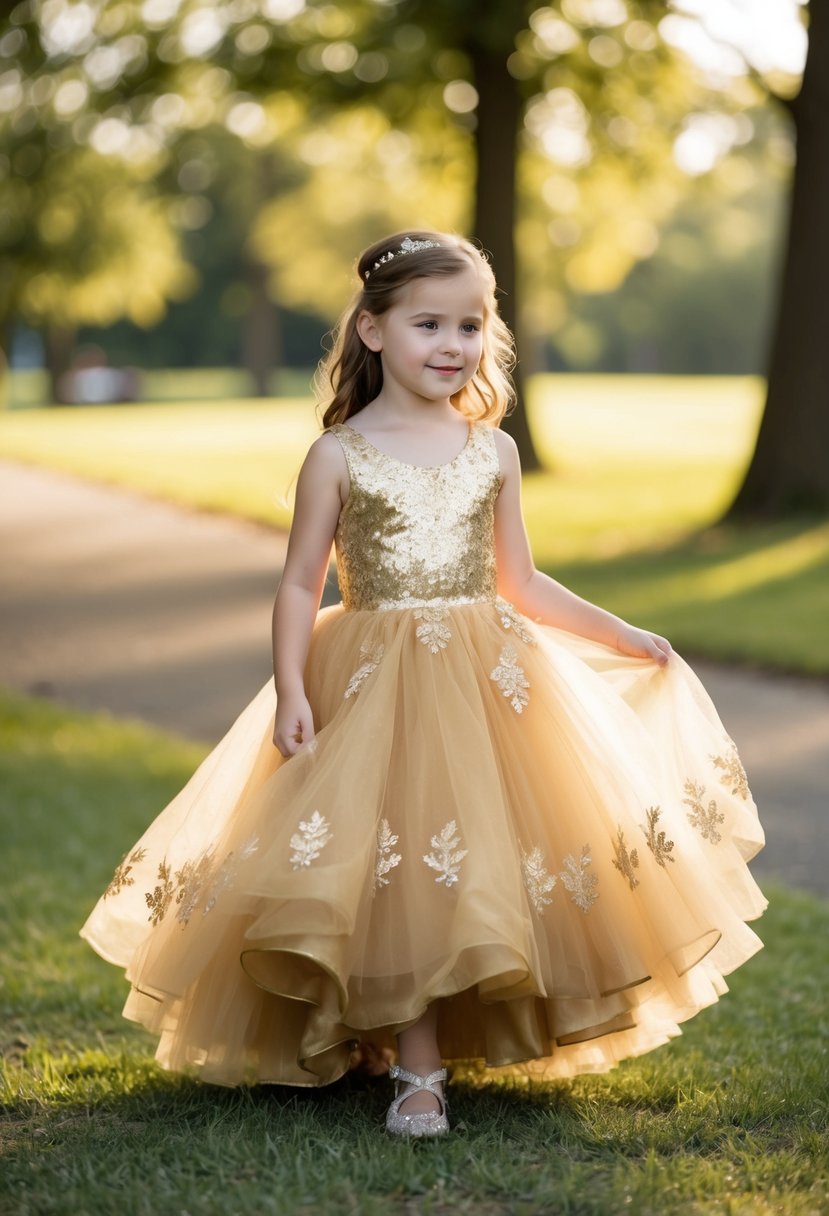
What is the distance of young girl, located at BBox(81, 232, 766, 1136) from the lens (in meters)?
2.85

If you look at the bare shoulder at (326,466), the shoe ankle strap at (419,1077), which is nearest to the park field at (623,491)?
the bare shoulder at (326,466)

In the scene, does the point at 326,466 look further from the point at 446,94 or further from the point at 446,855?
the point at 446,94

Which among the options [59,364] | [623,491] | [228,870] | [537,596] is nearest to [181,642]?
[537,596]

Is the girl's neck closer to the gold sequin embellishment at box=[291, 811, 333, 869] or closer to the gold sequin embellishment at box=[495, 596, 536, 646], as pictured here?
the gold sequin embellishment at box=[495, 596, 536, 646]

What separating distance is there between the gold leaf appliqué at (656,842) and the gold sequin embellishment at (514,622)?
47 centimetres

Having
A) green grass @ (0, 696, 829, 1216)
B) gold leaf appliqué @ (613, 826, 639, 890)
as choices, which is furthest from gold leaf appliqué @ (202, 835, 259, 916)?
gold leaf appliqué @ (613, 826, 639, 890)

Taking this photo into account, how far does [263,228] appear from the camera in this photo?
4750 cm

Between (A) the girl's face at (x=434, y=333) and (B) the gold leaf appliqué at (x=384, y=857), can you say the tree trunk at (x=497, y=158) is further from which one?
(B) the gold leaf appliqué at (x=384, y=857)

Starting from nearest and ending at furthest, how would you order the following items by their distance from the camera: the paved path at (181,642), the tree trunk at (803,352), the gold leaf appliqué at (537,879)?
1. the gold leaf appliqué at (537,879)
2. the paved path at (181,642)
3. the tree trunk at (803,352)

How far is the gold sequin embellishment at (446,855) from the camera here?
2867 millimetres

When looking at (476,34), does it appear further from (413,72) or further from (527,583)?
(527,583)

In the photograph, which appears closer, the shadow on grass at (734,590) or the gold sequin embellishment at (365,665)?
the gold sequin embellishment at (365,665)

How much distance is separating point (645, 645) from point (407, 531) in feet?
2.12

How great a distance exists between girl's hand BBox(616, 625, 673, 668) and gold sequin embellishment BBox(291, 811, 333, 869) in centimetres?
99
